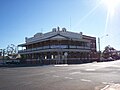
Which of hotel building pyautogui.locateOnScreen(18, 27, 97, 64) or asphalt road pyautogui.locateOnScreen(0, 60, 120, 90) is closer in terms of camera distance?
asphalt road pyautogui.locateOnScreen(0, 60, 120, 90)

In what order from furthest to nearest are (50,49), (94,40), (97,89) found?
(94,40), (50,49), (97,89)

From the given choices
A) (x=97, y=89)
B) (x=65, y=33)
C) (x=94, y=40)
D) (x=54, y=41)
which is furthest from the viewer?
(x=94, y=40)

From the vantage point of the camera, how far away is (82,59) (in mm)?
72375

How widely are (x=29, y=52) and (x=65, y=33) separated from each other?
13965mm

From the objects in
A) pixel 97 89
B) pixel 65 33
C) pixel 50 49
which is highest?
pixel 65 33

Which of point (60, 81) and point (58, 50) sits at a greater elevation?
point (58, 50)

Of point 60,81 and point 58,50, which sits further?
point 58,50

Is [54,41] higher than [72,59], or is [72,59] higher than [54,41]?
[54,41]

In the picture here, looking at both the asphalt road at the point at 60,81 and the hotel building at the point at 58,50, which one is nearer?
the asphalt road at the point at 60,81

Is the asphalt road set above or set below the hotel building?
below

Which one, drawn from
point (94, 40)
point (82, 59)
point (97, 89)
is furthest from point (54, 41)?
point (97, 89)

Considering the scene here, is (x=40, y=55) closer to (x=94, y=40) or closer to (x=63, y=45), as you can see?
(x=63, y=45)

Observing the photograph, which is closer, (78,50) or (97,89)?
(97,89)

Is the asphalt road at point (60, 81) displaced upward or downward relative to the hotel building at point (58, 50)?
downward
